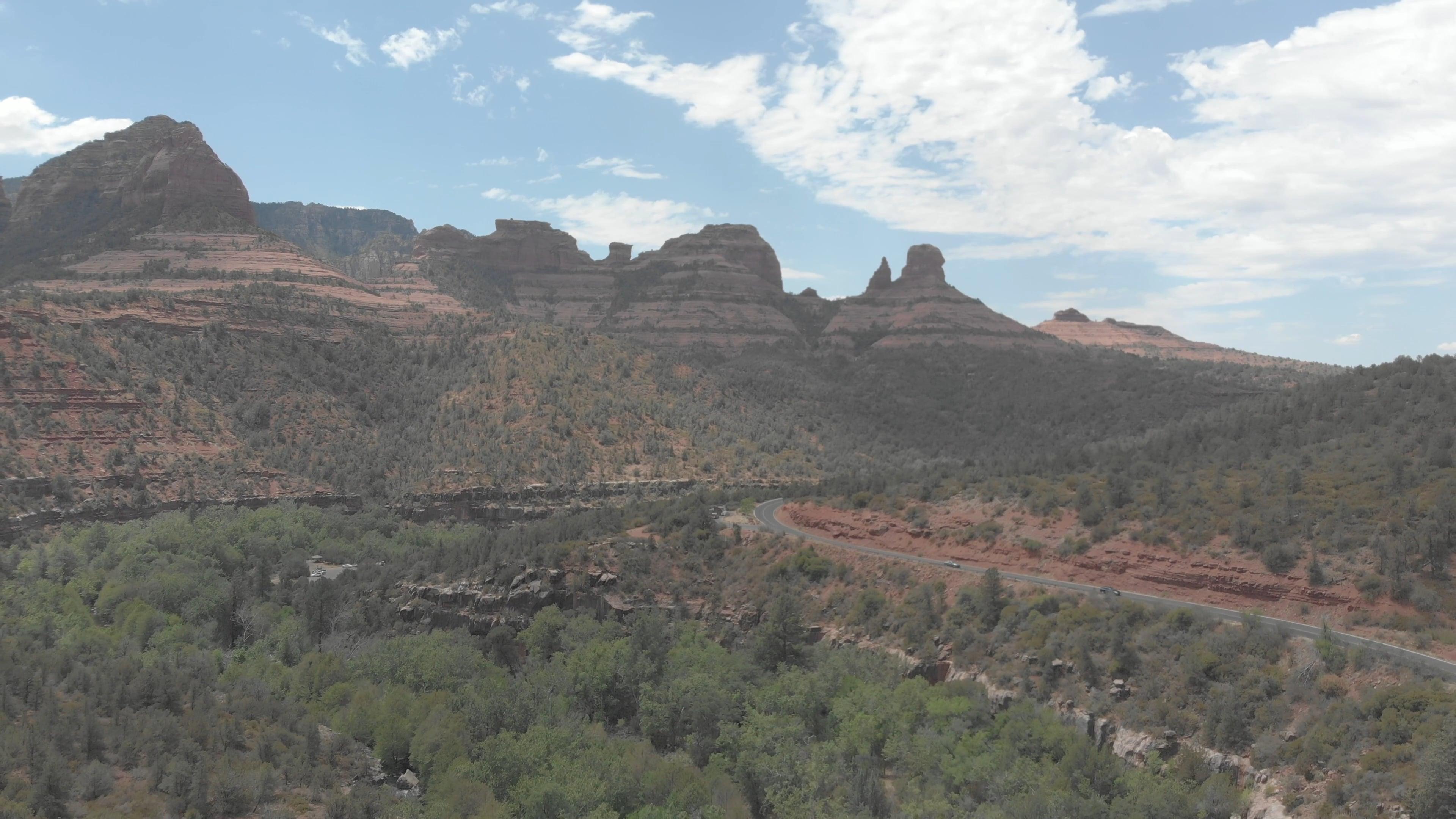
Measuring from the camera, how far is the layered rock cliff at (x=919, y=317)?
495 ft

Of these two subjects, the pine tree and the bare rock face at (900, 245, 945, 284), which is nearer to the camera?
the pine tree

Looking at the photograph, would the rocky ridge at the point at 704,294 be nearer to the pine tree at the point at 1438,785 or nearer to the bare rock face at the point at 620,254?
the bare rock face at the point at 620,254

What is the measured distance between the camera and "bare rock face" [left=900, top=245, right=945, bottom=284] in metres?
172

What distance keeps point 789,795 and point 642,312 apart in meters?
134

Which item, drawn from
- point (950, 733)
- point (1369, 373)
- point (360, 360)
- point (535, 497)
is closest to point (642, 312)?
point (360, 360)

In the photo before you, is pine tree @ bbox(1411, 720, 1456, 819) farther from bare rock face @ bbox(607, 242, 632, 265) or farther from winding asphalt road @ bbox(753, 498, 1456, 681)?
bare rock face @ bbox(607, 242, 632, 265)

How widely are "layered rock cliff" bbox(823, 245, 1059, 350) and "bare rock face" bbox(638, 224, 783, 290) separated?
16.1 m

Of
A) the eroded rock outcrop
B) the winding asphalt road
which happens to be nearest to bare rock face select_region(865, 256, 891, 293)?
the eroded rock outcrop

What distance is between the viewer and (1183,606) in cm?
3778

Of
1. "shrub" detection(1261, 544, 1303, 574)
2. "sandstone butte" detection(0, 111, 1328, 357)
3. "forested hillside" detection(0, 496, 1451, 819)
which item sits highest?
"sandstone butte" detection(0, 111, 1328, 357)

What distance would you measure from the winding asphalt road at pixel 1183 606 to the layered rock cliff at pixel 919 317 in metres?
94.4

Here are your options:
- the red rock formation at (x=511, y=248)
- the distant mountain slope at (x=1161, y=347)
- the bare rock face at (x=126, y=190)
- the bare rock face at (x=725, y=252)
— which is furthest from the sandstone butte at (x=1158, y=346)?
the bare rock face at (x=126, y=190)

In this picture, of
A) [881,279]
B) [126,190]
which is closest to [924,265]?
[881,279]

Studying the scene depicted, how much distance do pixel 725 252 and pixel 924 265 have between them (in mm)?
35237
